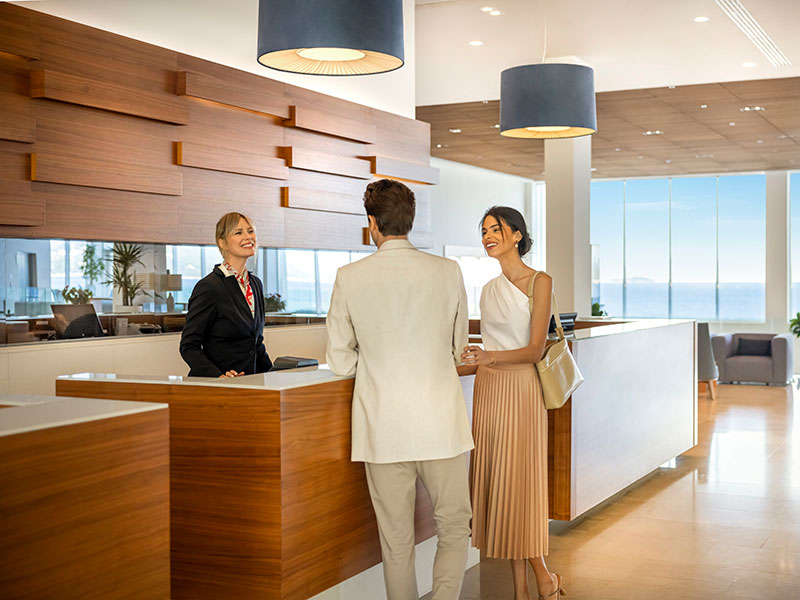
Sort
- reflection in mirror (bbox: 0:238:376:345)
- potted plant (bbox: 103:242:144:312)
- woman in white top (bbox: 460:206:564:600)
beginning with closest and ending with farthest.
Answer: woman in white top (bbox: 460:206:564:600) < reflection in mirror (bbox: 0:238:376:345) < potted plant (bbox: 103:242:144:312)

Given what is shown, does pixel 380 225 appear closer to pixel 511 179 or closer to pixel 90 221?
pixel 90 221

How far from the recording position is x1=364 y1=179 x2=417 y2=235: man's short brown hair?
323cm

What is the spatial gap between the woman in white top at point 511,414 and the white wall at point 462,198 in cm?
1129

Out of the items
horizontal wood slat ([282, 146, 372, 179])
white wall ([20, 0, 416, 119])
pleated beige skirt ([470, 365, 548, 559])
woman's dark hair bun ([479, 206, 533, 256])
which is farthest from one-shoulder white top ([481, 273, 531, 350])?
horizontal wood slat ([282, 146, 372, 179])

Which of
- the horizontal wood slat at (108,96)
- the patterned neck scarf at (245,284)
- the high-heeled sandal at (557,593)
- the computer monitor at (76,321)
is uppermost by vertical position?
the horizontal wood slat at (108,96)

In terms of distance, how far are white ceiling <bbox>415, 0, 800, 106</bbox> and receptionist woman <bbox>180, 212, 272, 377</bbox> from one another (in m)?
4.01

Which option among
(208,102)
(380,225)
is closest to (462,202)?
(208,102)

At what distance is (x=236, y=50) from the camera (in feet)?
20.5

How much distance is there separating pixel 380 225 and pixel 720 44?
638 cm

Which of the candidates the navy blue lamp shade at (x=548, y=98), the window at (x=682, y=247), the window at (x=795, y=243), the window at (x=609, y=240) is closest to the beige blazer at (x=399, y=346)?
the navy blue lamp shade at (x=548, y=98)

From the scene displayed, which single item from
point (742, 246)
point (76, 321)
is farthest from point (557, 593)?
point (742, 246)

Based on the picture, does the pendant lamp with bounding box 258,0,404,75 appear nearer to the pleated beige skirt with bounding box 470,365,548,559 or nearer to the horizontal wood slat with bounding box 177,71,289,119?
the horizontal wood slat with bounding box 177,71,289,119

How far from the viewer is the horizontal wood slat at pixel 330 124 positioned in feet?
21.8

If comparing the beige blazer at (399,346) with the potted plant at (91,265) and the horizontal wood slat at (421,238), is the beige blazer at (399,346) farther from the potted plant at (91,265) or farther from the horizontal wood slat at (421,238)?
the horizontal wood slat at (421,238)
